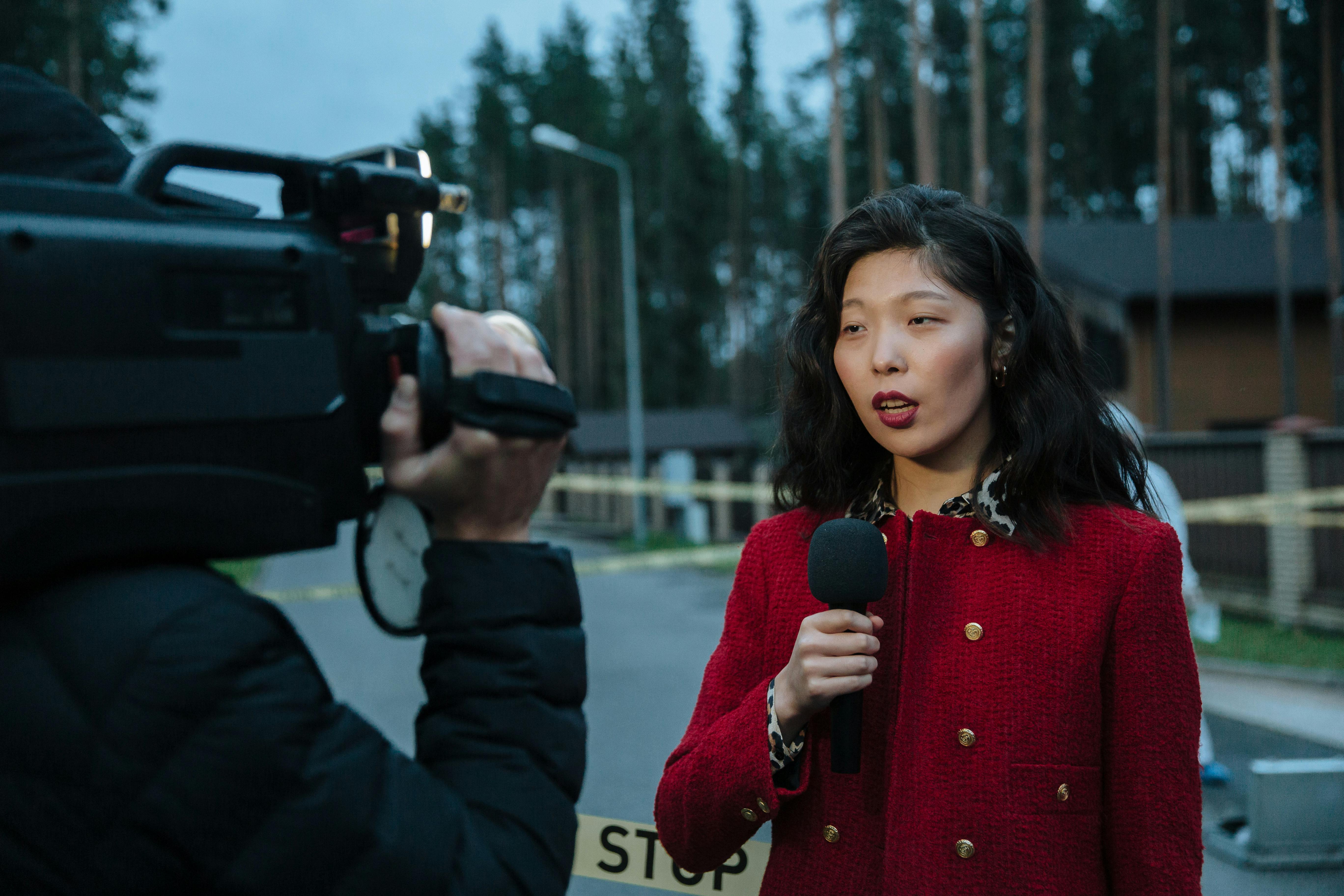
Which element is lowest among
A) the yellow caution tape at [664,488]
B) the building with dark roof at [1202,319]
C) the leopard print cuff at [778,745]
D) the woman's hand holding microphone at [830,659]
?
the yellow caution tape at [664,488]

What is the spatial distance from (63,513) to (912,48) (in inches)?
816

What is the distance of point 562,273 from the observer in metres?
50.9

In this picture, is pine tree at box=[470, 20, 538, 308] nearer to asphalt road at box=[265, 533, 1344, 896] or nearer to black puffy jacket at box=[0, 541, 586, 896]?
asphalt road at box=[265, 533, 1344, 896]

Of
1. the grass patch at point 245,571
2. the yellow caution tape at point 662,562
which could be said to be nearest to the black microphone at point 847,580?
the grass patch at point 245,571

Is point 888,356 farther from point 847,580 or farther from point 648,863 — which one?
point 648,863

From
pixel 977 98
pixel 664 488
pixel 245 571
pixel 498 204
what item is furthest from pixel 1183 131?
pixel 245 571

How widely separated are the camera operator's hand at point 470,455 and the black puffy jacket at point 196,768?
23 cm

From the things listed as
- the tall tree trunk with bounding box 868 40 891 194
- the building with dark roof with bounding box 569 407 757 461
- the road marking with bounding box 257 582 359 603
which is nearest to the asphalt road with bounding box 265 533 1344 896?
the road marking with bounding box 257 582 359 603

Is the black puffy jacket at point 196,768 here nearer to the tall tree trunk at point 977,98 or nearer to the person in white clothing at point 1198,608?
the person in white clothing at point 1198,608

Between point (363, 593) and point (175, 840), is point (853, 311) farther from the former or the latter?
point (175, 840)

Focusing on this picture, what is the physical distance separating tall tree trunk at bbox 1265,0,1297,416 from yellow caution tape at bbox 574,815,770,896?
26434 millimetres

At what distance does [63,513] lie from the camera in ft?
3.45

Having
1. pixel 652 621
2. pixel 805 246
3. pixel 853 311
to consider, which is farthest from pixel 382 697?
pixel 805 246

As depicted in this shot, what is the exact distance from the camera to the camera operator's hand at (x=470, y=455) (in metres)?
1.29
